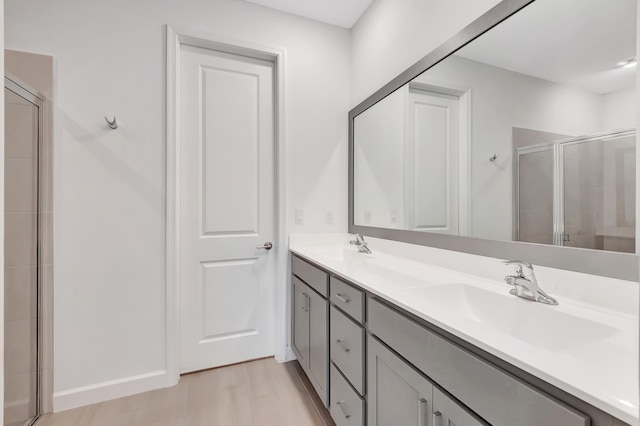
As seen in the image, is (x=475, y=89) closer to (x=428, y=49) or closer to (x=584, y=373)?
(x=428, y=49)

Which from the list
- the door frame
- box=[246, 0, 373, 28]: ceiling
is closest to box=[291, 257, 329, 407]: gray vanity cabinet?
the door frame

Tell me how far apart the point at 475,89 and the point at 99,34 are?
2129 millimetres

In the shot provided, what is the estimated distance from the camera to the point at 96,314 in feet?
5.50

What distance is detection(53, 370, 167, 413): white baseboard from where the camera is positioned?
160cm

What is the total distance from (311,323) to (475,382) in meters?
1.12

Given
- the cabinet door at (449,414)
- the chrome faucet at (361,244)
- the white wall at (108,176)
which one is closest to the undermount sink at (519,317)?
the cabinet door at (449,414)

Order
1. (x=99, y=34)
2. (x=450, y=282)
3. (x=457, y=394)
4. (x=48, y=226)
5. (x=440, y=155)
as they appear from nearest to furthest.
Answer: (x=457, y=394)
(x=450, y=282)
(x=440, y=155)
(x=48, y=226)
(x=99, y=34)

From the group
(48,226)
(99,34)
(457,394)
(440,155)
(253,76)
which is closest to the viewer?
(457,394)

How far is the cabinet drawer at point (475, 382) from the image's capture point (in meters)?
0.52

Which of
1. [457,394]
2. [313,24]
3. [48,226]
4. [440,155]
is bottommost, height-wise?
[457,394]

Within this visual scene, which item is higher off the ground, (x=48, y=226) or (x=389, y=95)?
(x=389, y=95)

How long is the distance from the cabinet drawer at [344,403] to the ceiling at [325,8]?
237 centimetres

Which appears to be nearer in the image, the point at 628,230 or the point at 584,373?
the point at 584,373

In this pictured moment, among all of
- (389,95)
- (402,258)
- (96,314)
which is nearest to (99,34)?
(96,314)
